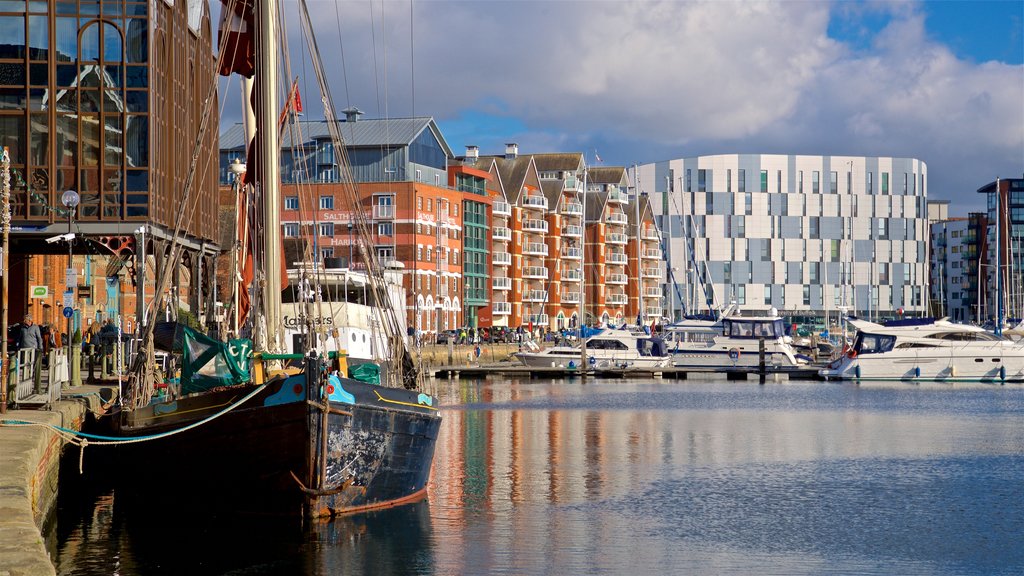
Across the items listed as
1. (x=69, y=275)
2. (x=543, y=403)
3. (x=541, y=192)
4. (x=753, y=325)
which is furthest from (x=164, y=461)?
(x=541, y=192)

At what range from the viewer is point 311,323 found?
1137 inches

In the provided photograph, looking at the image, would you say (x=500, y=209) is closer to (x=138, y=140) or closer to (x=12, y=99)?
(x=138, y=140)

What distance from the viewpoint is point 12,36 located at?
45.2 meters

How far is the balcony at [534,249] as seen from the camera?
472ft

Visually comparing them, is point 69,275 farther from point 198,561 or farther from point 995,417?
point 995,417

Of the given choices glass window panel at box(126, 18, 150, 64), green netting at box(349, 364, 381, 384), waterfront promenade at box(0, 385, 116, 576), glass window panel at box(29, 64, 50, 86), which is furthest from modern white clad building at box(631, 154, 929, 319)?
green netting at box(349, 364, 381, 384)

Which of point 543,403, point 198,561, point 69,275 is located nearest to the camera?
point 198,561

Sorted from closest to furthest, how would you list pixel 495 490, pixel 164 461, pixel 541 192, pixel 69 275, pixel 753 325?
1. pixel 164 461
2. pixel 495 490
3. pixel 69 275
4. pixel 753 325
5. pixel 541 192

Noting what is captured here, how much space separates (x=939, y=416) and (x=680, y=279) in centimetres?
11565

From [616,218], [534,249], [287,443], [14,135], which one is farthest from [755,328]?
[616,218]

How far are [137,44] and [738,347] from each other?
54.9 meters

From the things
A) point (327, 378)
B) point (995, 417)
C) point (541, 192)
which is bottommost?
point (995, 417)

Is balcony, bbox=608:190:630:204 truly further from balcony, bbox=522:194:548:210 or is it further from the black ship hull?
the black ship hull

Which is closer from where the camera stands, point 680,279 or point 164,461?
point 164,461
